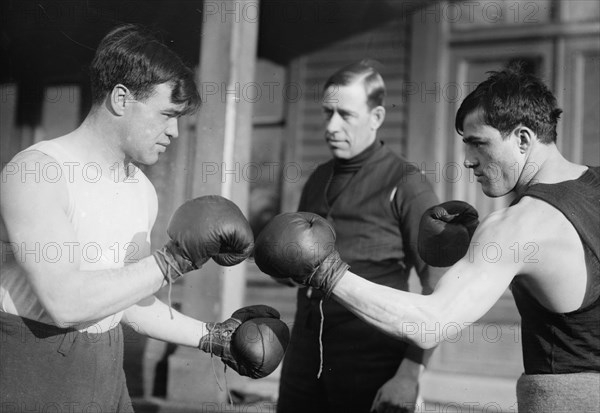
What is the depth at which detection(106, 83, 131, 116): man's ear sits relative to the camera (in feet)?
7.61

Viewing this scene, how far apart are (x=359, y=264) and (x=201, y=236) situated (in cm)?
112

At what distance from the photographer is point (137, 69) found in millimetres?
2318

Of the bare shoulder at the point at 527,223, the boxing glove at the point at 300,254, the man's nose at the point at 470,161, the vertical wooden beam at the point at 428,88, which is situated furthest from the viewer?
the vertical wooden beam at the point at 428,88

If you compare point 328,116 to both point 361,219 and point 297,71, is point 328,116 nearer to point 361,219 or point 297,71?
point 361,219

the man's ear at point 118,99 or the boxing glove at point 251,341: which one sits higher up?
the man's ear at point 118,99

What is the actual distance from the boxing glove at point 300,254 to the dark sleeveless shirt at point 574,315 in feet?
2.01

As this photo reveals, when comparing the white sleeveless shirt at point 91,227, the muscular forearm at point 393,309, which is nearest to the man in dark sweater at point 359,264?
the muscular forearm at point 393,309

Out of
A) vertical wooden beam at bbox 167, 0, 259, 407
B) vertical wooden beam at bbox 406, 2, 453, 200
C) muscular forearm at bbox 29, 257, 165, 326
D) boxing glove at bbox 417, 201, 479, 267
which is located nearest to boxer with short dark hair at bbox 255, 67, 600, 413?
boxing glove at bbox 417, 201, 479, 267

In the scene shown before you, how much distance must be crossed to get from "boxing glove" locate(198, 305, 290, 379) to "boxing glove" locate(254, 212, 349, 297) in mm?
246

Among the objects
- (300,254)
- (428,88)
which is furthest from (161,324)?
(428,88)

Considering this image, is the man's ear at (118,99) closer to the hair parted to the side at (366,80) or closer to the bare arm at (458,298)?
the bare arm at (458,298)

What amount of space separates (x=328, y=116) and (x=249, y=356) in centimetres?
149

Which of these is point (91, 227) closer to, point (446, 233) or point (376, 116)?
point (446, 233)

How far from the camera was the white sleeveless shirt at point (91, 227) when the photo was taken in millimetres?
2154
